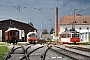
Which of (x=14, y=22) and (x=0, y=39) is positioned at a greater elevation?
(x=14, y=22)

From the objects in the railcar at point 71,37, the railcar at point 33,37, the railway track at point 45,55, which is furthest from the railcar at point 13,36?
the railway track at point 45,55

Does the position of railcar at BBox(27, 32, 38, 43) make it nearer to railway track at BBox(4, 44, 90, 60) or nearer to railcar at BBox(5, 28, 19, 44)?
railcar at BBox(5, 28, 19, 44)

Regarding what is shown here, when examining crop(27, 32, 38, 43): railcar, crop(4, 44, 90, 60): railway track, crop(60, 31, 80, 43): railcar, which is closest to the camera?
crop(4, 44, 90, 60): railway track

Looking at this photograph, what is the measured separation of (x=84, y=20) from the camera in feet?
332

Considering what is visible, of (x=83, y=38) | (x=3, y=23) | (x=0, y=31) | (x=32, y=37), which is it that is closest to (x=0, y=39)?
(x=0, y=31)

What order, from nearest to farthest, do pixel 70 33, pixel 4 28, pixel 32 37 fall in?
pixel 70 33 → pixel 32 37 → pixel 4 28

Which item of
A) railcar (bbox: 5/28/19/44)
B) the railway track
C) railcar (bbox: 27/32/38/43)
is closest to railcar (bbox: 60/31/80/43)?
railcar (bbox: 27/32/38/43)

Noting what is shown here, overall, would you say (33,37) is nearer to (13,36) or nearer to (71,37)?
(13,36)

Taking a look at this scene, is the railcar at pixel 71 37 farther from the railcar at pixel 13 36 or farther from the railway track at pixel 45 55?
the railway track at pixel 45 55

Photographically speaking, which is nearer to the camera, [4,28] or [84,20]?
[4,28]

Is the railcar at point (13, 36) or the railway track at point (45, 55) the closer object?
the railway track at point (45, 55)

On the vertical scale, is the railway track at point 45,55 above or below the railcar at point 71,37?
below

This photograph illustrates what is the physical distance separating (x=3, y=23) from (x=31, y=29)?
27.3ft

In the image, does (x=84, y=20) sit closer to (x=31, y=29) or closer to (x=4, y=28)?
(x=31, y=29)
